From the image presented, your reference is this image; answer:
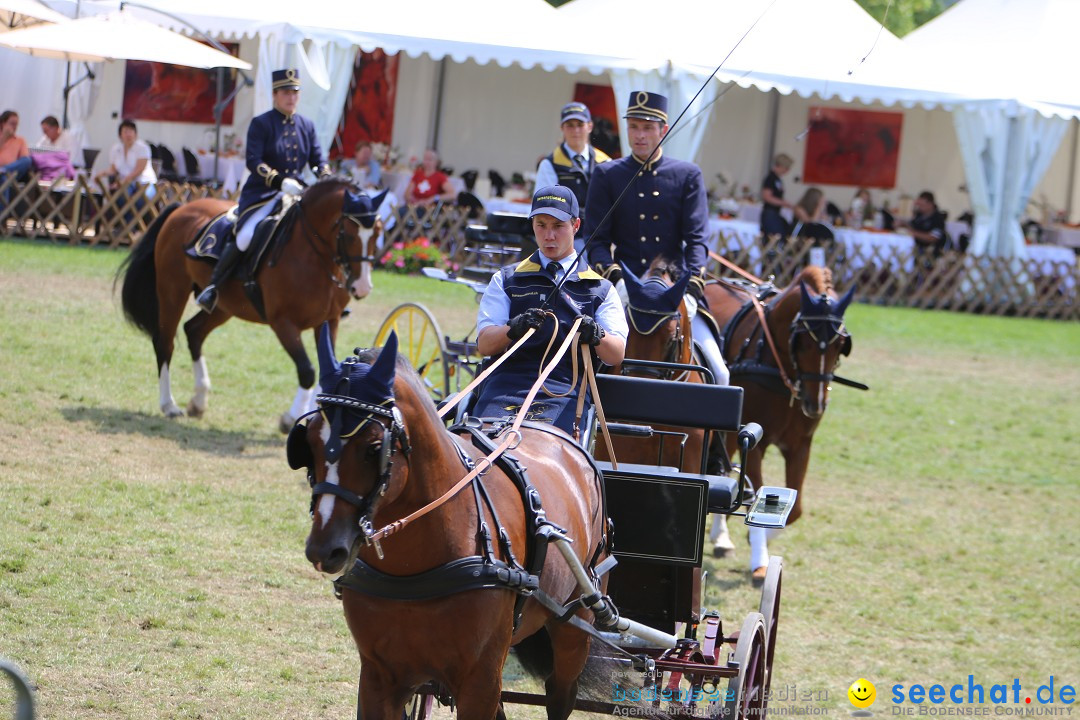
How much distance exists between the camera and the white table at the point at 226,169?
19.3 metres

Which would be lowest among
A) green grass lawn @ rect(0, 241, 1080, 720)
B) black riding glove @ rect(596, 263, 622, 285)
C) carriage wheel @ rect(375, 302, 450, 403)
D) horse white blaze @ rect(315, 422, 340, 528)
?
green grass lawn @ rect(0, 241, 1080, 720)

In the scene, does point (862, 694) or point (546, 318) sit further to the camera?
point (862, 694)

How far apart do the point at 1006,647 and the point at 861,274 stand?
46.9 feet

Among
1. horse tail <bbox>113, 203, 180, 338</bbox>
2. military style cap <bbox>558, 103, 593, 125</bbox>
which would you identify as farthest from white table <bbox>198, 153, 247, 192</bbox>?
military style cap <bbox>558, 103, 593, 125</bbox>

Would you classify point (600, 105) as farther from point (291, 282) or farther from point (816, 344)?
point (816, 344)

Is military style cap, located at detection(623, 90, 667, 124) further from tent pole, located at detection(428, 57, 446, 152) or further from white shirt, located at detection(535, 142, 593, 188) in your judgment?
tent pole, located at detection(428, 57, 446, 152)

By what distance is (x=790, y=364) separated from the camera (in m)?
7.57

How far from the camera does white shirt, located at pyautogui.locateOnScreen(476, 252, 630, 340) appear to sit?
4.85 m

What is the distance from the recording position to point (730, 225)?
1958 centimetres

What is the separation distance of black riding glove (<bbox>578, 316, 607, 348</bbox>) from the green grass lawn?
1.52 metres

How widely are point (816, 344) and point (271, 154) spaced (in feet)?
15.5

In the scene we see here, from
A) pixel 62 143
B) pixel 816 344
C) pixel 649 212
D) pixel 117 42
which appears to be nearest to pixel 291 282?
pixel 649 212

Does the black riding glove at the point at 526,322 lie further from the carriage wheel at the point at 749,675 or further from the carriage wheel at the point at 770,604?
the carriage wheel at the point at 770,604

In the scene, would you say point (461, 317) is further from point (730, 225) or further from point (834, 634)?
point (834, 634)
